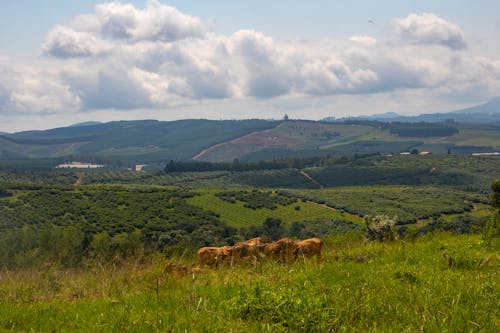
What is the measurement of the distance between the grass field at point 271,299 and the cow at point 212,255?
2626 millimetres

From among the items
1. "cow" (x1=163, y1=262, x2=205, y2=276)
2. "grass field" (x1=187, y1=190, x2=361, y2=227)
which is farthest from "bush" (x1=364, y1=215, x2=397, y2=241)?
"grass field" (x1=187, y1=190, x2=361, y2=227)

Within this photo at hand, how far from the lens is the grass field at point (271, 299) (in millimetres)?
5660

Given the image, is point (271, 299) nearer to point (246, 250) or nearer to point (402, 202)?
point (246, 250)

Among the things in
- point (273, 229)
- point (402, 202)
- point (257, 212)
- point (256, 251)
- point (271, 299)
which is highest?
point (271, 299)

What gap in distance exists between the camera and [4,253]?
201ft

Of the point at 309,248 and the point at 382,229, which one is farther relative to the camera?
the point at 382,229

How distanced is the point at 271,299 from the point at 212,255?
748 cm

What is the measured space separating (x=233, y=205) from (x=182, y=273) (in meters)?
140

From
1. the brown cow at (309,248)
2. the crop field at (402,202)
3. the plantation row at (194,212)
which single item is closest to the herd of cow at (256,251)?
the brown cow at (309,248)

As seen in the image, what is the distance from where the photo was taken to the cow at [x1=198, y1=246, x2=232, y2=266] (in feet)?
43.1

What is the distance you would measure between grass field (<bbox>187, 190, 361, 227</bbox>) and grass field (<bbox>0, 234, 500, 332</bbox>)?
389ft

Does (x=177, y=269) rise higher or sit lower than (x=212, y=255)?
higher

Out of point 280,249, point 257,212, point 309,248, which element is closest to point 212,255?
point 280,249

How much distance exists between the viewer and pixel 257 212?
145m
